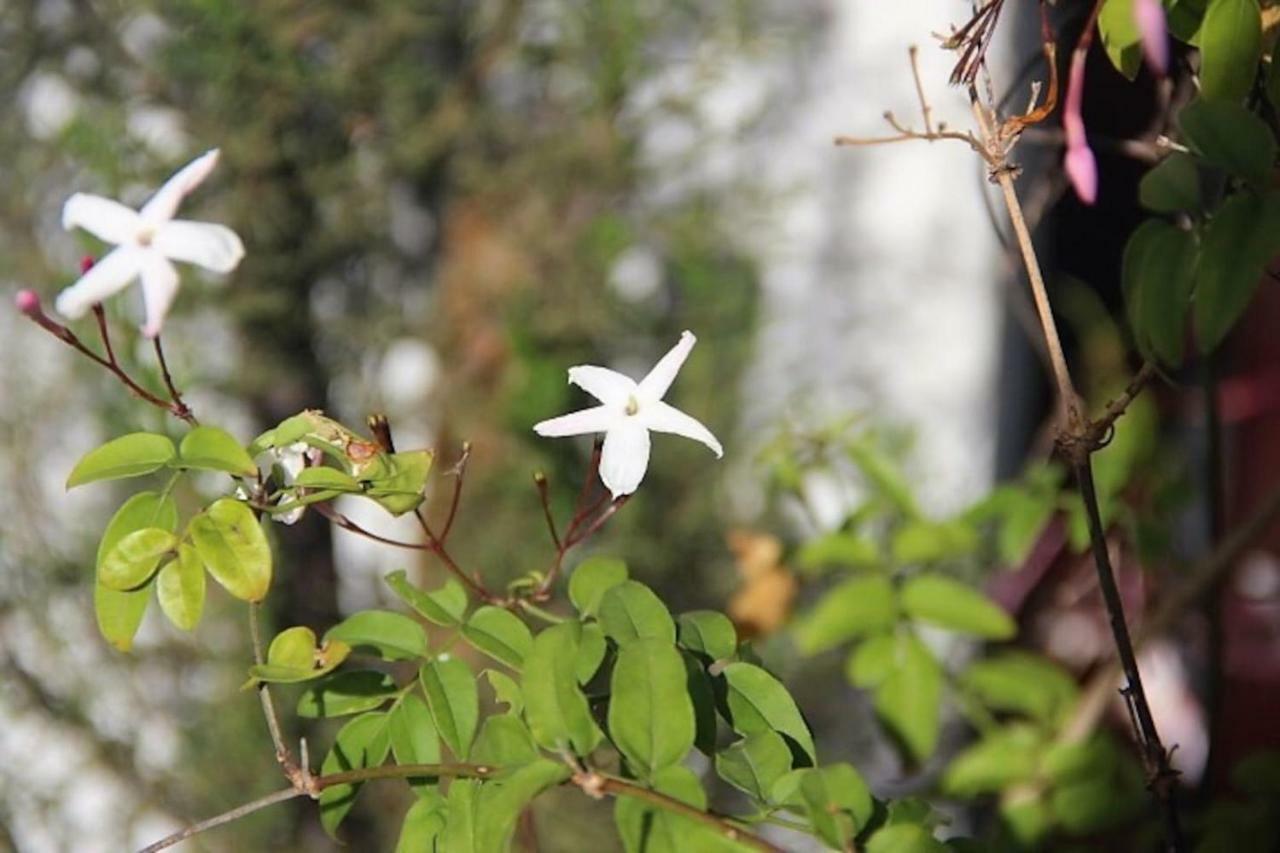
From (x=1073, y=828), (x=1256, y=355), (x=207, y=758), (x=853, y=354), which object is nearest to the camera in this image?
(x=1073, y=828)

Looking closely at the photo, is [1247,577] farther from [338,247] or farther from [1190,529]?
[338,247]

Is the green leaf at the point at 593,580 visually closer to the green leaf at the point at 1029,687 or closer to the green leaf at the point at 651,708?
the green leaf at the point at 651,708

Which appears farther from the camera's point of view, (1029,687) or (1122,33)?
(1029,687)

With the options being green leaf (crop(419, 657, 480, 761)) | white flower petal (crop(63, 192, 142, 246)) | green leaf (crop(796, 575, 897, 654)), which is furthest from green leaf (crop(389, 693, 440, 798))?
green leaf (crop(796, 575, 897, 654))

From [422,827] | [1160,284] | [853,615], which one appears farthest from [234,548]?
[853,615]

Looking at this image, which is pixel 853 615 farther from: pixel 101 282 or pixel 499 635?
pixel 101 282

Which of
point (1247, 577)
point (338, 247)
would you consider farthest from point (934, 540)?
point (1247, 577)
